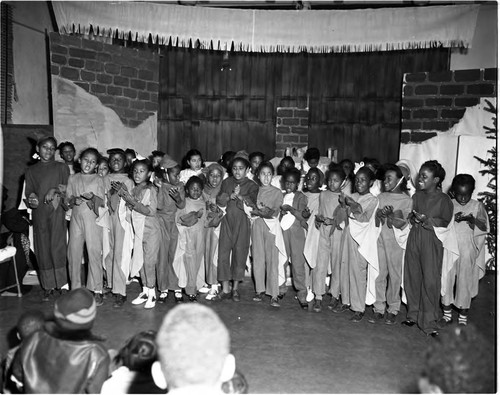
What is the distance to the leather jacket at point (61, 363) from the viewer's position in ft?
7.91

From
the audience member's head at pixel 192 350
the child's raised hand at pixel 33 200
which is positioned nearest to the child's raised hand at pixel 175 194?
the child's raised hand at pixel 33 200

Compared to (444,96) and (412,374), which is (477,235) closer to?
(412,374)

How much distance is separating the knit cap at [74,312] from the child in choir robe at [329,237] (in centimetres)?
325

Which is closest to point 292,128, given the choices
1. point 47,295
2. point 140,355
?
point 47,295

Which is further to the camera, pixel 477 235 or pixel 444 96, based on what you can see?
pixel 444 96

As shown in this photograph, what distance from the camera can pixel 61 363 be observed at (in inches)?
94.7

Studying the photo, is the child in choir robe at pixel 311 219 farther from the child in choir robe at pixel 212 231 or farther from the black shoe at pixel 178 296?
the black shoe at pixel 178 296

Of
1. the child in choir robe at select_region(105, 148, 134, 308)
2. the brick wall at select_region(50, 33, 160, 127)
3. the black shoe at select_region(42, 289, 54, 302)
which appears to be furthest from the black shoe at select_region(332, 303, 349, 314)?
the brick wall at select_region(50, 33, 160, 127)

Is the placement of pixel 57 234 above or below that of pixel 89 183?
below

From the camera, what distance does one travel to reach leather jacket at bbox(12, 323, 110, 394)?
2.41 metres

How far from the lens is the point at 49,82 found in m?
7.80

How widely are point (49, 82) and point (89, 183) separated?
3.01 meters

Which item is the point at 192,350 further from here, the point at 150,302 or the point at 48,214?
the point at 48,214

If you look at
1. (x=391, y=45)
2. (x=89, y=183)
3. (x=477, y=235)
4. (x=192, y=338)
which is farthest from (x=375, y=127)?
(x=192, y=338)
